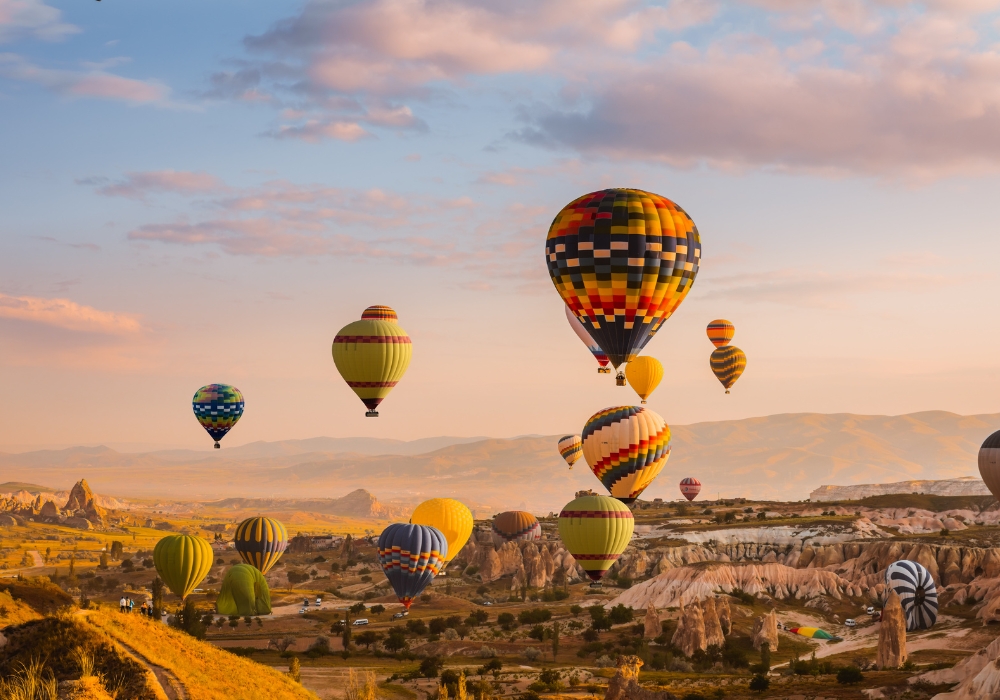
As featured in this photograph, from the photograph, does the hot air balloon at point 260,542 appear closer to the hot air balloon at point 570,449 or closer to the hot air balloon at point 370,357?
the hot air balloon at point 370,357

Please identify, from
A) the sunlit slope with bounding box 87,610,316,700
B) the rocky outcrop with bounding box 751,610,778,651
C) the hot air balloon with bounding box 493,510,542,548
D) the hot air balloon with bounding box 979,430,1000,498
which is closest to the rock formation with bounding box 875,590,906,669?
the hot air balloon with bounding box 979,430,1000,498

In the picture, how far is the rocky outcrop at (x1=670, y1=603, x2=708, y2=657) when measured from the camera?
309 ft

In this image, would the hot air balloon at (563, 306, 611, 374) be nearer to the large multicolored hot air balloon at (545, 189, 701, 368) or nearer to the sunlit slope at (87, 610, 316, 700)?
the large multicolored hot air balloon at (545, 189, 701, 368)

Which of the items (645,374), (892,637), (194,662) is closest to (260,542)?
(645,374)

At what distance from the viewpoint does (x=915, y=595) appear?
9762 cm

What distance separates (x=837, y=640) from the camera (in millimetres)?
98062

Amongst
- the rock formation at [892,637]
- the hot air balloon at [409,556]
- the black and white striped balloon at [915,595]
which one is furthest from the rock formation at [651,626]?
the rock formation at [892,637]

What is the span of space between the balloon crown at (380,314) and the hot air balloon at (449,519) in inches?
834

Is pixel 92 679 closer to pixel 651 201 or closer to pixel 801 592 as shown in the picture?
pixel 651 201

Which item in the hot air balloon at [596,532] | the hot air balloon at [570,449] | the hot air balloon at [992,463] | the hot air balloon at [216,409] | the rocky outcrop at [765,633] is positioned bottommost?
the rocky outcrop at [765,633]

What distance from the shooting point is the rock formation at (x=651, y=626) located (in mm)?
98938

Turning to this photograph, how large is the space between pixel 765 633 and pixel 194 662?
62504 millimetres

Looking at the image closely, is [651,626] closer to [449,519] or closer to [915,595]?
[449,519]

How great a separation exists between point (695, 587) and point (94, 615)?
8091cm
